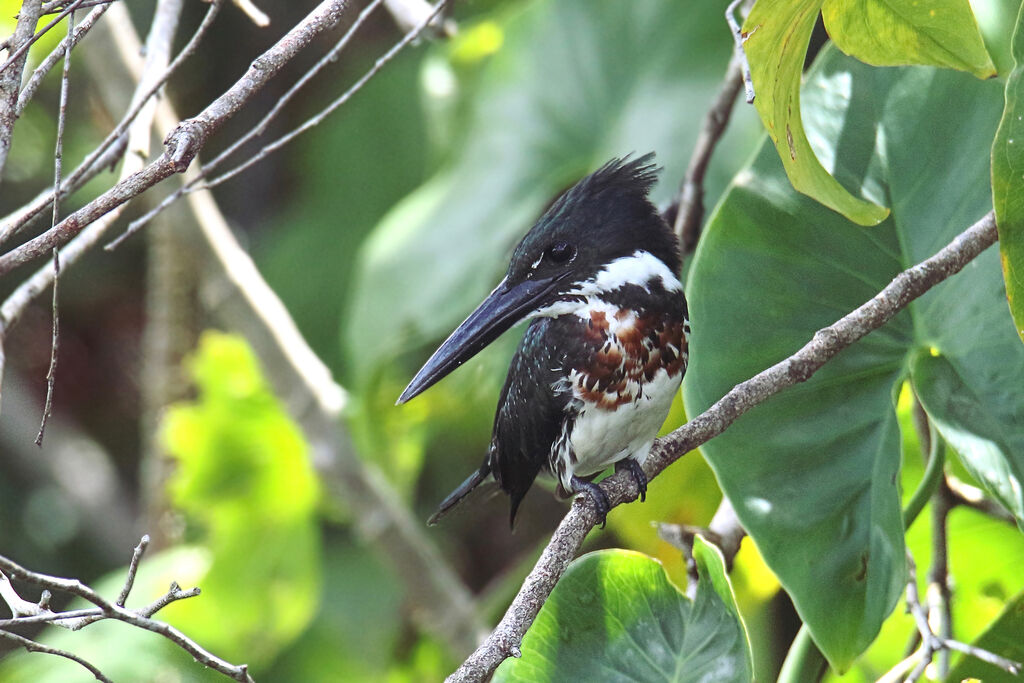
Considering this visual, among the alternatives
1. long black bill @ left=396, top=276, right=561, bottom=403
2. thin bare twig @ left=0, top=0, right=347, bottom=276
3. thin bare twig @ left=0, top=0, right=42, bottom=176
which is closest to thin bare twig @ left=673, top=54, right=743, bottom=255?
long black bill @ left=396, top=276, right=561, bottom=403

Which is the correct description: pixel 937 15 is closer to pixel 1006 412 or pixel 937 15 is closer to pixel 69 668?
pixel 1006 412

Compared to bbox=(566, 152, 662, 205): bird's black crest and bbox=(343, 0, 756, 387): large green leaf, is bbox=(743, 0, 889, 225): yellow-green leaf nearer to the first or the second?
bbox=(566, 152, 662, 205): bird's black crest

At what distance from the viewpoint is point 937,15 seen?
0.79 meters

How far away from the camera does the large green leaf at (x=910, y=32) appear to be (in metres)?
0.79

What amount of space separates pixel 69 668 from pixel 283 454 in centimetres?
61

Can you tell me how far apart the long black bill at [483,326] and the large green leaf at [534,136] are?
0.51 meters

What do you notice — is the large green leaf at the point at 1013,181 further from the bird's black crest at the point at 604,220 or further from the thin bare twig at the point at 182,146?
the thin bare twig at the point at 182,146

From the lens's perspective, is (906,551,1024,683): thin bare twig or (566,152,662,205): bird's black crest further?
(566,152,662,205): bird's black crest

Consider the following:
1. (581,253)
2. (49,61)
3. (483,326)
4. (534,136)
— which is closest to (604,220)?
(581,253)

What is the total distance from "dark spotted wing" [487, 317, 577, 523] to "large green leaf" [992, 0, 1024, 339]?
39 cm

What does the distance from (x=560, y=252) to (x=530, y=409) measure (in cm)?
18

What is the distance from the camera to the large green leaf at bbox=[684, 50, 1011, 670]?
0.95 meters

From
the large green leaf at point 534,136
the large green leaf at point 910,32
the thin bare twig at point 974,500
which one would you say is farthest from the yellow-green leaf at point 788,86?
the large green leaf at point 534,136

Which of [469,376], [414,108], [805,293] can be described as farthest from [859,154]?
[414,108]
